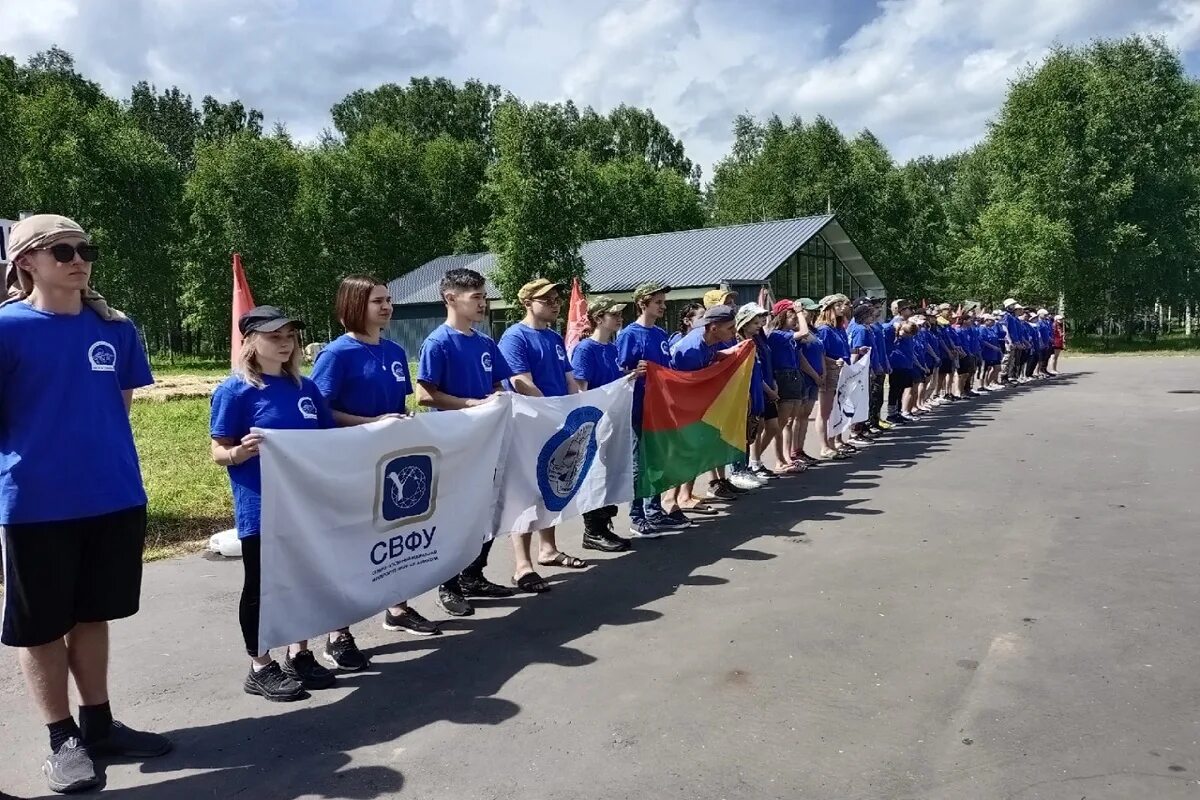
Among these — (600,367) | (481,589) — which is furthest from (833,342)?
(481,589)

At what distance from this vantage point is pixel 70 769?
3.52 m

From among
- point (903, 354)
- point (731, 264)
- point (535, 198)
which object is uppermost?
point (535, 198)

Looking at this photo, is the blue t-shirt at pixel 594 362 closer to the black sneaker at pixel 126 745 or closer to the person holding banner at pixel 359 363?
the person holding banner at pixel 359 363

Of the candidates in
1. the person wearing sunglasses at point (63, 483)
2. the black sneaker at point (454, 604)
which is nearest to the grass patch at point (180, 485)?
the black sneaker at point (454, 604)

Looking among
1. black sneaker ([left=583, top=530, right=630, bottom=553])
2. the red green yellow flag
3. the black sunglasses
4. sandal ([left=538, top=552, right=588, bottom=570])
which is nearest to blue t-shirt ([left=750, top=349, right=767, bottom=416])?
the red green yellow flag

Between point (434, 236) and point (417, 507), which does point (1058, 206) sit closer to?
point (434, 236)

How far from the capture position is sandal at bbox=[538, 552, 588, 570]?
6.67m

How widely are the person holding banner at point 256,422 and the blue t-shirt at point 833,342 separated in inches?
338

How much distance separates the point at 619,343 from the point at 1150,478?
6250mm

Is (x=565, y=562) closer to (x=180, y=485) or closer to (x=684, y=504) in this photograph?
(x=684, y=504)

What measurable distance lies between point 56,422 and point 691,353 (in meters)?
5.82

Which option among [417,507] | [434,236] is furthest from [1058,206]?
[417,507]

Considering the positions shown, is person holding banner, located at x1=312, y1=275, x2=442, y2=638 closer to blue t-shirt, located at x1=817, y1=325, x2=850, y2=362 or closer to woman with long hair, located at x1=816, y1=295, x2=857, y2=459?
woman with long hair, located at x1=816, y1=295, x2=857, y2=459

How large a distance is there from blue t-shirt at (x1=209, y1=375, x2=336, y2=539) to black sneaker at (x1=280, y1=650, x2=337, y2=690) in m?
0.77
